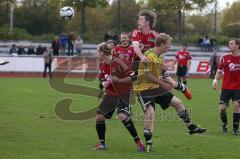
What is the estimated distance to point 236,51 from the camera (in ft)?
43.2

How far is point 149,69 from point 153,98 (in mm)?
574

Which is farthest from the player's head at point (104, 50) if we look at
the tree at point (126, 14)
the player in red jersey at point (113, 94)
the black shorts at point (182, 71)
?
the tree at point (126, 14)

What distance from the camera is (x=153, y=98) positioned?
34.8 feet

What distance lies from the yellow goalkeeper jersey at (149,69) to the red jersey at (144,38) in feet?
3.57

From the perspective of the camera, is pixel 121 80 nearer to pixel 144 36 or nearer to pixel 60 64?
pixel 144 36

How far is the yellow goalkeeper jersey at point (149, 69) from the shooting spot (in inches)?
409

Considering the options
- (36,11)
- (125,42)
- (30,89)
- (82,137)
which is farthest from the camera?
(36,11)

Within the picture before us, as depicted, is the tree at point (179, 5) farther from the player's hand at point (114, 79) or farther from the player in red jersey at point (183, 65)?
the player's hand at point (114, 79)

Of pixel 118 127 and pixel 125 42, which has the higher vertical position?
pixel 125 42

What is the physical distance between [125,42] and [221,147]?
4.99 meters

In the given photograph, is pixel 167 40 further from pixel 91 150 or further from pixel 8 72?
pixel 8 72

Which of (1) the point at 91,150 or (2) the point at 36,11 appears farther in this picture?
(2) the point at 36,11

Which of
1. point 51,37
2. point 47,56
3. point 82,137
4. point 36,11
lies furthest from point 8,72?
point 82,137

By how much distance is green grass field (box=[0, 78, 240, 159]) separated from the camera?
33.4ft
